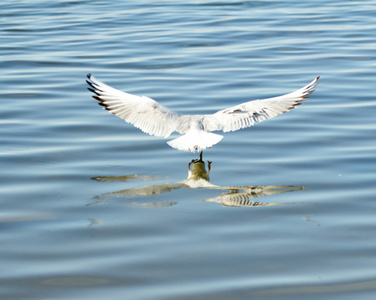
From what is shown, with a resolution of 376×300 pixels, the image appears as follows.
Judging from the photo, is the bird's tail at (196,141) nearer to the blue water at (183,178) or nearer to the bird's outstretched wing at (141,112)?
the blue water at (183,178)

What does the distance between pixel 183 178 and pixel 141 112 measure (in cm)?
116

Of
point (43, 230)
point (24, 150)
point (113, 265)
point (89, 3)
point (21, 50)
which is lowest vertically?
point (113, 265)

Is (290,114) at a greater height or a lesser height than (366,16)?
lesser

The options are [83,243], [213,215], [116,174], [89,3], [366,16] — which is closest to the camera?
[83,243]

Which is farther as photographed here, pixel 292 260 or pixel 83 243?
pixel 83 243

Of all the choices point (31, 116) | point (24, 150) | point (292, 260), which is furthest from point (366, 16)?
point (292, 260)

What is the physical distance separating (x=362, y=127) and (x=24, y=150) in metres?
3.89

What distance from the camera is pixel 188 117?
741cm

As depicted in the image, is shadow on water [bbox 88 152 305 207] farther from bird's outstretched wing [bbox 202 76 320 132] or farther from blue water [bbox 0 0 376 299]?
bird's outstretched wing [bbox 202 76 320 132]

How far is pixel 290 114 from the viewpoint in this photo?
926 centimetres

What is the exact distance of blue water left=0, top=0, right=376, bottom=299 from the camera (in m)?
4.65

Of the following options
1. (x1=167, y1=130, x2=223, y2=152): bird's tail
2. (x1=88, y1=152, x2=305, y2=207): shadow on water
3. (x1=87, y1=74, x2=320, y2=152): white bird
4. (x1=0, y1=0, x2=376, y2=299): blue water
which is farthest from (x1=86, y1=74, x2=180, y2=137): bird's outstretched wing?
(x1=88, y1=152, x2=305, y2=207): shadow on water

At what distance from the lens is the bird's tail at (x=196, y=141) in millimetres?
6789

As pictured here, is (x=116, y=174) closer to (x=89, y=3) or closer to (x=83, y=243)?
(x=83, y=243)
